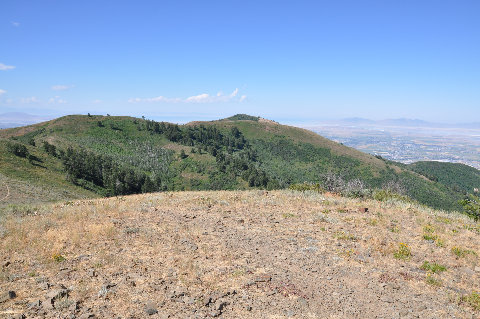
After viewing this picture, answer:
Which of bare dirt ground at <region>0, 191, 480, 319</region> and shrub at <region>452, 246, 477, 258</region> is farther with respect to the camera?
shrub at <region>452, 246, 477, 258</region>

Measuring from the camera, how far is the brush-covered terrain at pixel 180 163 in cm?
4662

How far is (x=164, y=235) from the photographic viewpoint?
1082 centimetres

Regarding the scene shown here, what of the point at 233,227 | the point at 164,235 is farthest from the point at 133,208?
the point at 233,227

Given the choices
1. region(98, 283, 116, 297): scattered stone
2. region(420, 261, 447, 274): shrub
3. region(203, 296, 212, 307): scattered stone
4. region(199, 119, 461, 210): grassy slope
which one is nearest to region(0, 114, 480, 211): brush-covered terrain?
region(199, 119, 461, 210): grassy slope

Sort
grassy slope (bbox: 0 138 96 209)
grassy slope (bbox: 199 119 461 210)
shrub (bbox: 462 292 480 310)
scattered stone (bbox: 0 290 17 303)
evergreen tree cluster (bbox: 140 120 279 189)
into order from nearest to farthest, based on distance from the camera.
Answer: scattered stone (bbox: 0 290 17 303), shrub (bbox: 462 292 480 310), grassy slope (bbox: 0 138 96 209), evergreen tree cluster (bbox: 140 120 279 189), grassy slope (bbox: 199 119 461 210)

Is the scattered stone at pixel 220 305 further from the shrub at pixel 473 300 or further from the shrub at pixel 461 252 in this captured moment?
the shrub at pixel 461 252

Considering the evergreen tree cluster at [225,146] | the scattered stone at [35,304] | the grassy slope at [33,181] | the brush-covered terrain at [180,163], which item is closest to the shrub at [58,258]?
the scattered stone at [35,304]

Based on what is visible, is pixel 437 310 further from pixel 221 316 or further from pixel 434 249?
pixel 221 316

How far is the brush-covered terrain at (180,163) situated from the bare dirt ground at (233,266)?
879 inches

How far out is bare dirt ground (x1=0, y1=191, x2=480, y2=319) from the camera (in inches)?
259

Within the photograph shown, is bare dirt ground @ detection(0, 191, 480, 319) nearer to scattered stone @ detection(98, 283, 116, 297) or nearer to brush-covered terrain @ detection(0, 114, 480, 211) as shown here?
scattered stone @ detection(98, 283, 116, 297)

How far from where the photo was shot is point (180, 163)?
258 feet

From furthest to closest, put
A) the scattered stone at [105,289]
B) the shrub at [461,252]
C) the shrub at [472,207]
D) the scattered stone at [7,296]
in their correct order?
the shrub at [472,207]
the shrub at [461,252]
the scattered stone at [105,289]
the scattered stone at [7,296]

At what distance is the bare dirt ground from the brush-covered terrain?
879 inches
